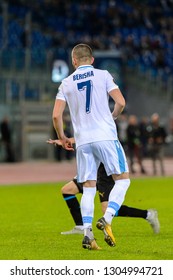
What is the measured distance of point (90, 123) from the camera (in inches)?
484

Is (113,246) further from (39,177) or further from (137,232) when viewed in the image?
(39,177)

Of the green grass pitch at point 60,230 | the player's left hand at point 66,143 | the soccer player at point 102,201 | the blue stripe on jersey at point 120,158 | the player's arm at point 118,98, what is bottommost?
the green grass pitch at point 60,230

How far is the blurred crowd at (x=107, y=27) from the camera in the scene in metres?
47.7

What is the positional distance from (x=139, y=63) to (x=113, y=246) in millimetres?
37190

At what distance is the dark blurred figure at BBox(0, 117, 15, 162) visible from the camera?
4228cm

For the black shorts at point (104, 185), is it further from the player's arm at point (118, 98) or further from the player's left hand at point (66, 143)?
the player's arm at point (118, 98)

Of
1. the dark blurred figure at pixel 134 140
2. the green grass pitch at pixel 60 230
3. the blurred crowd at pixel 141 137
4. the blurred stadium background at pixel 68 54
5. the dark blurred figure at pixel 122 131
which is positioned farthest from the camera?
the blurred stadium background at pixel 68 54

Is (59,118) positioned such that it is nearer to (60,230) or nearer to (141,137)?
(60,230)

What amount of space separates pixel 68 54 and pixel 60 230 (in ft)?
93.5

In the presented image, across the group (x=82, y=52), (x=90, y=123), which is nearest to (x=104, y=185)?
(x=90, y=123)

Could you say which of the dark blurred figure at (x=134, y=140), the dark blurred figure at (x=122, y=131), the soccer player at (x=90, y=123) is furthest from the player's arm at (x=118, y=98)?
the dark blurred figure at (x=122, y=131)

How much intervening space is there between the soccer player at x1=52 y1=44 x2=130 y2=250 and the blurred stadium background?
Answer: 30.1 m

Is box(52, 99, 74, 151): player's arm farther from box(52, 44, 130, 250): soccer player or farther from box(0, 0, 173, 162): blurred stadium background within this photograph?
box(0, 0, 173, 162): blurred stadium background
